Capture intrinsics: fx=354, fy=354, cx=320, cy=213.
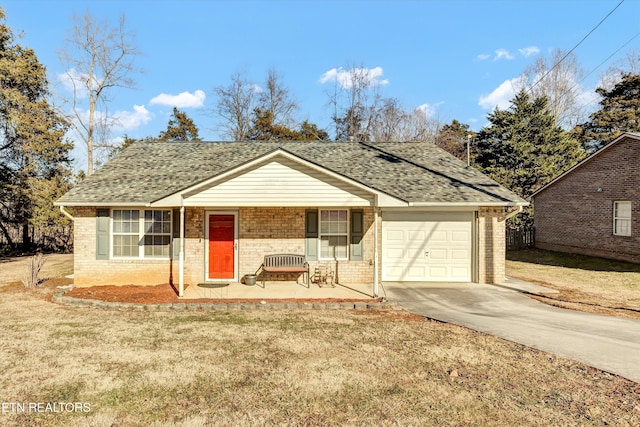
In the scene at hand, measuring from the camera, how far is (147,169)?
43.4 ft

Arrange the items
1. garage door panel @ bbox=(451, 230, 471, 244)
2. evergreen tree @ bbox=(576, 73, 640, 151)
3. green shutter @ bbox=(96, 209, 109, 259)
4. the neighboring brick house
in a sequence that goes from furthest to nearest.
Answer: evergreen tree @ bbox=(576, 73, 640, 151) < the neighboring brick house < garage door panel @ bbox=(451, 230, 471, 244) < green shutter @ bbox=(96, 209, 109, 259)

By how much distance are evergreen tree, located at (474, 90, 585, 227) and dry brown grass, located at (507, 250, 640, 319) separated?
12263mm

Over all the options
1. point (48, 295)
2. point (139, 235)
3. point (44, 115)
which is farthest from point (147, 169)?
point (44, 115)

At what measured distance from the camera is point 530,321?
7801mm

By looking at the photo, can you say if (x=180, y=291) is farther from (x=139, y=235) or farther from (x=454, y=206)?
(x=454, y=206)

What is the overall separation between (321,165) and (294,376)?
5797 millimetres

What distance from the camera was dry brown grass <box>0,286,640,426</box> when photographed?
411cm

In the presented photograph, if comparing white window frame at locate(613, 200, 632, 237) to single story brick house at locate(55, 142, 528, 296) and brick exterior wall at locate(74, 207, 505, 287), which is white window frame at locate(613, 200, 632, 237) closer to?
single story brick house at locate(55, 142, 528, 296)

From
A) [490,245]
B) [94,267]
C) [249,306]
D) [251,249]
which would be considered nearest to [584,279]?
[490,245]

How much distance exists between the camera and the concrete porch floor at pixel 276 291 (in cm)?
972

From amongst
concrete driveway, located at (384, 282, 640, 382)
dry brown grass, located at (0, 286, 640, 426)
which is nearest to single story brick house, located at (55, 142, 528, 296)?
concrete driveway, located at (384, 282, 640, 382)

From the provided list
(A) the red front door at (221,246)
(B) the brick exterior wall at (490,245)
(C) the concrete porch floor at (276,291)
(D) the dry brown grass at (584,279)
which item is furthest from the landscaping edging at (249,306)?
(D) the dry brown grass at (584,279)

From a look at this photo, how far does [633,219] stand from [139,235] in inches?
802

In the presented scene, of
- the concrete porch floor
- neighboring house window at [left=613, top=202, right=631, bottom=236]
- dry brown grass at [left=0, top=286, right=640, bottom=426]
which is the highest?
neighboring house window at [left=613, top=202, right=631, bottom=236]
